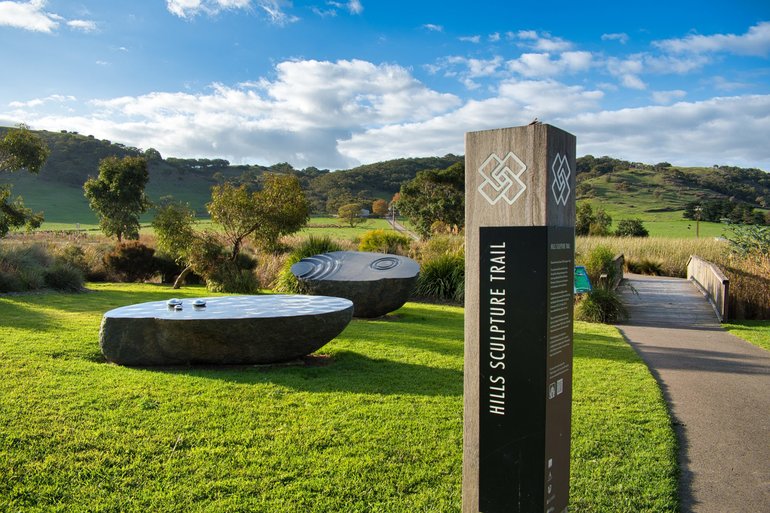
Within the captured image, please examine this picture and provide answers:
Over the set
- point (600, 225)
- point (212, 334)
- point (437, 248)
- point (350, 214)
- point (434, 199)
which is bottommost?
point (212, 334)

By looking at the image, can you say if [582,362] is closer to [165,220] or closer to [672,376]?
[672,376]

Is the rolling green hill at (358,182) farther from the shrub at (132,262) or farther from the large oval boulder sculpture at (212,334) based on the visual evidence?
the large oval boulder sculpture at (212,334)

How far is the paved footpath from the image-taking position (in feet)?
13.6

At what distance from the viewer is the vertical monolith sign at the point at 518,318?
290cm

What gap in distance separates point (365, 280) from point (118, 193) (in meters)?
22.9

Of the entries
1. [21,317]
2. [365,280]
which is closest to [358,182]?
[365,280]

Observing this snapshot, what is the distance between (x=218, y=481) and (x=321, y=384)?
243 cm

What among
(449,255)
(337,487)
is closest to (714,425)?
(337,487)

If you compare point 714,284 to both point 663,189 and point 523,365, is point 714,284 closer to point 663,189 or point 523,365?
point 523,365

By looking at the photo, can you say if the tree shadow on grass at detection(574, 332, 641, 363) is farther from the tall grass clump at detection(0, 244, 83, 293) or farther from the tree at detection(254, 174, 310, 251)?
the tall grass clump at detection(0, 244, 83, 293)

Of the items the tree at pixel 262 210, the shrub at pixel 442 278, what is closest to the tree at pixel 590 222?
the shrub at pixel 442 278

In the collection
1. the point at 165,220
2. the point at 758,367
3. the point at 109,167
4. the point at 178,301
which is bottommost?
the point at 758,367

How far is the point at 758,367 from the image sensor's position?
827cm

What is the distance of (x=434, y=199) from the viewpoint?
34750 mm
